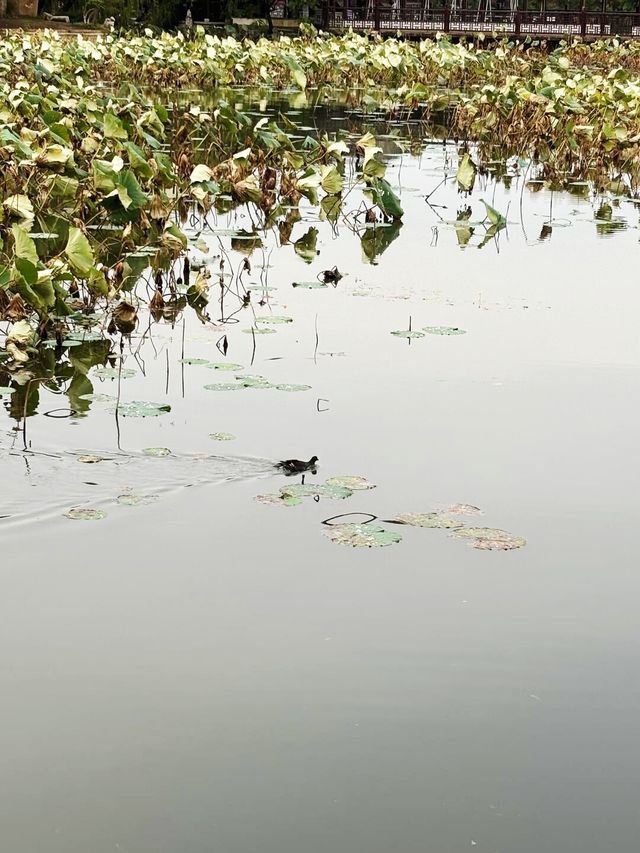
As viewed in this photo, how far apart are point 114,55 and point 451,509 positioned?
17.5 metres

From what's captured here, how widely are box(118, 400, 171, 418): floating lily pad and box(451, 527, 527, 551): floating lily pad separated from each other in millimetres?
1366

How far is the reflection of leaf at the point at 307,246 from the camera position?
7.86 metres

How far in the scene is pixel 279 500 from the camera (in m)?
3.84

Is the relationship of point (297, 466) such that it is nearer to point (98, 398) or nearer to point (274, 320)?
point (98, 398)

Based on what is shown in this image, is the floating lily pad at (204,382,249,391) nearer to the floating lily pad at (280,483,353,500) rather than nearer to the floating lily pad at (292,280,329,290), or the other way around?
the floating lily pad at (280,483,353,500)

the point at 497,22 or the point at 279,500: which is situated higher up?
the point at 497,22

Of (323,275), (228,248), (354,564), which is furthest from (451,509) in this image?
(228,248)

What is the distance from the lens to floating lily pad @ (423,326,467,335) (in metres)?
6.00

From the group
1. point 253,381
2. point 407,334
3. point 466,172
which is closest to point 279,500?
point 253,381

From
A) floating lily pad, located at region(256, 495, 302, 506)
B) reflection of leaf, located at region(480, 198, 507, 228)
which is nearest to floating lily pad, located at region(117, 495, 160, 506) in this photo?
floating lily pad, located at region(256, 495, 302, 506)

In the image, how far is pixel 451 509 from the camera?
150 inches

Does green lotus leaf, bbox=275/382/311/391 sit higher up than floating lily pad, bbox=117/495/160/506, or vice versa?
green lotus leaf, bbox=275/382/311/391

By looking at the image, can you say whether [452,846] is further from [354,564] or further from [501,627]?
[354,564]

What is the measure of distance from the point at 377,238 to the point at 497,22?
28.9m
